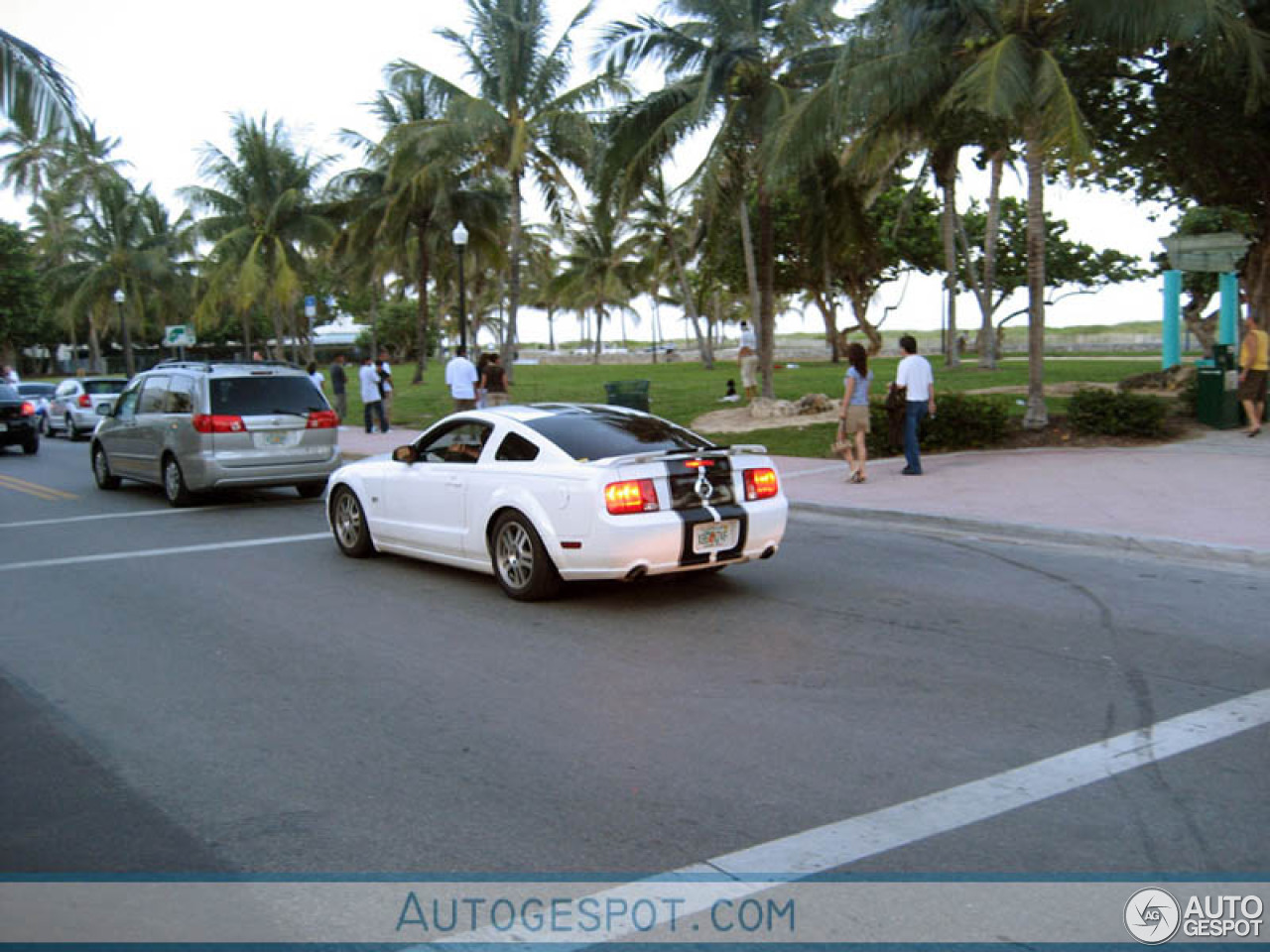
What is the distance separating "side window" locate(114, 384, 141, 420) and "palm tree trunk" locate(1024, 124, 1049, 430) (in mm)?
13014

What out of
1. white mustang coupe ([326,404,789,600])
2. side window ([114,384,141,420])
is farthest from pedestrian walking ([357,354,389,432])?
white mustang coupe ([326,404,789,600])

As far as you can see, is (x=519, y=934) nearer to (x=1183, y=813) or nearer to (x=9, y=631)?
(x=1183, y=813)

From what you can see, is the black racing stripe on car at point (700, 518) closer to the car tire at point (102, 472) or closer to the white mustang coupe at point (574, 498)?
the white mustang coupe at point (574, 498)

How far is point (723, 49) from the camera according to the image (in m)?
20.1

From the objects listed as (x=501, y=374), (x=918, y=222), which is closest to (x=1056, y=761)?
(x=501, y=374)

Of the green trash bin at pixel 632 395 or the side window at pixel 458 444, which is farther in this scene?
the green trash bin at pixel 632 395

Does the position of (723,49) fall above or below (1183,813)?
above

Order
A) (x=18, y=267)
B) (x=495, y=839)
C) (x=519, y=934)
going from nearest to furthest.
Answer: (x=519, y=934) → (x=495, y=839) → (x=18, y=267)

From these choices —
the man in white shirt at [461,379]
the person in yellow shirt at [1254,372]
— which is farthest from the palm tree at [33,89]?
the person in yellow shirt at [1254,372]

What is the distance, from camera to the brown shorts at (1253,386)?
51.7 feet

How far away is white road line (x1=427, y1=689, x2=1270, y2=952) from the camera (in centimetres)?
371

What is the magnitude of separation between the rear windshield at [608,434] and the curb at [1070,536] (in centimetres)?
358

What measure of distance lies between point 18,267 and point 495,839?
58.7 meters

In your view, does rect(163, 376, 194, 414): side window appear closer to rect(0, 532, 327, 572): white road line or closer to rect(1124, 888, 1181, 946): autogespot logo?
rect(0, 532, 327, 572): white road line
